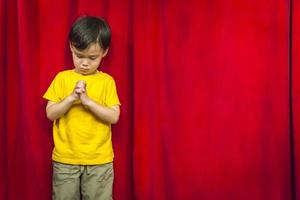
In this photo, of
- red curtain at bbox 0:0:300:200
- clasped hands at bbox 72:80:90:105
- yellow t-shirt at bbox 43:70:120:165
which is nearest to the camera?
clasped hands at bbox 72:80:90:105

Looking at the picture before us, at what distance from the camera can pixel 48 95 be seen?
62.2 inches

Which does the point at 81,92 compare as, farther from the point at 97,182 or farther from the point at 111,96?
the point at 97,182

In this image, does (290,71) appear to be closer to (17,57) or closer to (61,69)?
(61,69)

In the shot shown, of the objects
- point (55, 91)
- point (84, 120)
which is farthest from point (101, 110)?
point (55, 91)

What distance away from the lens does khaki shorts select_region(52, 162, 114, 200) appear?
160cm

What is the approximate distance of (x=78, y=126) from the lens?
157 centimetres

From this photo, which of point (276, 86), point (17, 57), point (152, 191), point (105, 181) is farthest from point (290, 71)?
point (17, 57)

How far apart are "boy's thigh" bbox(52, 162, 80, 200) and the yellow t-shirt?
3cm

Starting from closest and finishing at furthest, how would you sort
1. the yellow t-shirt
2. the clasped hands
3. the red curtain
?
the clasped hands → the yellow t-shirt → the red curtain

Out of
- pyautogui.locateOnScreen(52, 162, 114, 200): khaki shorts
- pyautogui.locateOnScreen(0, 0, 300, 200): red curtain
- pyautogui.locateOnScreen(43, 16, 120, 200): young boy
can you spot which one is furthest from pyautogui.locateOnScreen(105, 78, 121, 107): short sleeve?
pyautogui.locateOnScreen(52, 162, 114, 200): khaki shorts

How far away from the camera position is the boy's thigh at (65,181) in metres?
1.59

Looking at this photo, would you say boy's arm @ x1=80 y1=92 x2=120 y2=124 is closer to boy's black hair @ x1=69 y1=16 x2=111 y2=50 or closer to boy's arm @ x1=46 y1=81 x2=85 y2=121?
boy's arm @ x1=46 y1=81 x2=85 y2=121

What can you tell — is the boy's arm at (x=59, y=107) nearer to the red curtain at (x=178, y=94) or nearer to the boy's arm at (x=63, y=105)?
the boy's arm at (x=63, y=105)

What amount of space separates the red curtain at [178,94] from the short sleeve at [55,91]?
123 millimetres
